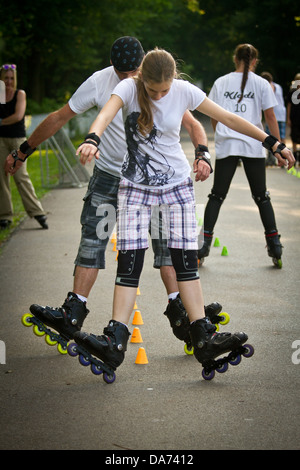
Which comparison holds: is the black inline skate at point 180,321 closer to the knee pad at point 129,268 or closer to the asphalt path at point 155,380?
the asphalt path at point 155,380

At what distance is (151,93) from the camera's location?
15.9 ft

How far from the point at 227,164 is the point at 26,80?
117 feet

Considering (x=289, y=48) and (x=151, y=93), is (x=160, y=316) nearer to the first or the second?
(x=151, y=93)

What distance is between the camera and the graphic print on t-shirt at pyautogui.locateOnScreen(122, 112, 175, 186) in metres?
4.98

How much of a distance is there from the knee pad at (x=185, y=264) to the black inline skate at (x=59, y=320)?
0.76 m

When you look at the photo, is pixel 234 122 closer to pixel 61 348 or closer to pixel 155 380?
pixel 155 380

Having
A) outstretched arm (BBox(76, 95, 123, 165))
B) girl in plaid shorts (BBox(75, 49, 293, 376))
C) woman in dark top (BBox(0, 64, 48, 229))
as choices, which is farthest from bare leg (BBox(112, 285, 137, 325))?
woman in dark top (BBox(0, 64, 48, 229))

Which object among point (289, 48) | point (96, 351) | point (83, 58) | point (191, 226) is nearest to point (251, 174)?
point (191, 226)

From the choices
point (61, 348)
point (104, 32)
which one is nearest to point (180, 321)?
point (61, 348)

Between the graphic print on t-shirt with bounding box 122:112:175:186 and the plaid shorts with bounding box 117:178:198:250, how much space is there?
0.06 metres

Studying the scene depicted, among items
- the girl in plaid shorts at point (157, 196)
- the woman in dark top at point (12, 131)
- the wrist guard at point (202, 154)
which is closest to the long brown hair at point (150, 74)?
the girl in plaid shorts at point (157, 196)

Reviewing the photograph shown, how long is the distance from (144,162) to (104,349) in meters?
1.07

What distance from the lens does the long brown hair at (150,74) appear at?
15.5 ft

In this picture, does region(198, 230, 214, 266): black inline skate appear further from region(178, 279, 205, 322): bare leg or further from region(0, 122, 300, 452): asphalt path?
region(178, 279, 205, 322): bare leg
